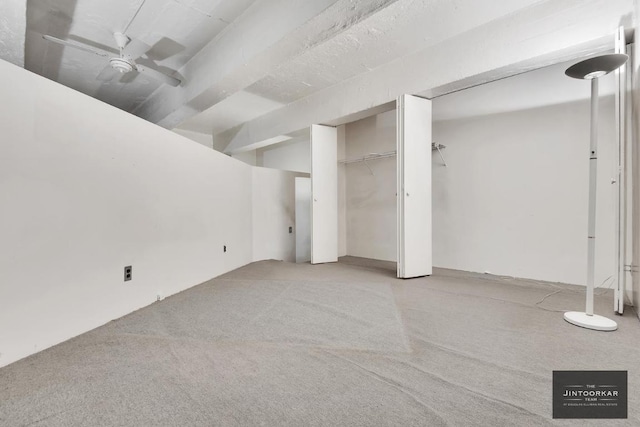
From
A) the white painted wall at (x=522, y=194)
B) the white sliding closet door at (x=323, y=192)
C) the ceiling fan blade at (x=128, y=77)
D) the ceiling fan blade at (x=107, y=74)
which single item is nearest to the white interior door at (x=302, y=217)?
the white sliding closet door at (x=323, y=192)

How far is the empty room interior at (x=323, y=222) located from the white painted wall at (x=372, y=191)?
85mm

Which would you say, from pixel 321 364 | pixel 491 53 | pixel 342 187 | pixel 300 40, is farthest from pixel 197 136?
pixel 321 364

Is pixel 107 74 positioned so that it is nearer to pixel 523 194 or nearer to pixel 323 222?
pixel 323 222

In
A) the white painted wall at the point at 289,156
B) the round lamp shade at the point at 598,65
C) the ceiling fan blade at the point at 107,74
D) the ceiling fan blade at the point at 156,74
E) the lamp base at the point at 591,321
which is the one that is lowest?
the lamp base at the point at 591,321

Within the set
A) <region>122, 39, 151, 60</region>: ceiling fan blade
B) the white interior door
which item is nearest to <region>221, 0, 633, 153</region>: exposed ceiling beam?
the white interior door

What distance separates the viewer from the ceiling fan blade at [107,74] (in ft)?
12.0

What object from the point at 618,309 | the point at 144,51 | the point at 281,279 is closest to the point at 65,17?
the point at 144,51

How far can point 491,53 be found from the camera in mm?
2777

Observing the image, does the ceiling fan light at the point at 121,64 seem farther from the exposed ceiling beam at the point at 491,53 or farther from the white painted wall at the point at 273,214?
the exposed ceiling beam at the point at 491,53

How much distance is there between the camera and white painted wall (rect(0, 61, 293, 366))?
1.54 metres

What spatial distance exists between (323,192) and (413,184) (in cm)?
155

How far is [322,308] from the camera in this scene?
246 centimetres

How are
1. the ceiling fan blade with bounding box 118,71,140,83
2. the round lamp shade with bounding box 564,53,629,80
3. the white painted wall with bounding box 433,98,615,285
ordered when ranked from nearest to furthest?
the round lamp shade with bounding box 564,53,629,80 → the white painted wall with bounding box 433,98,615,285 → the ceiling fan blade with bounding box 118,71,140,83

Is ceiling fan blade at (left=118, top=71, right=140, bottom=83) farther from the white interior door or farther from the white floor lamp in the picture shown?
the white floor lamp
